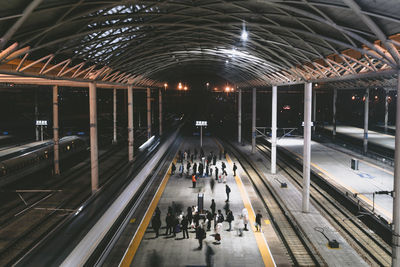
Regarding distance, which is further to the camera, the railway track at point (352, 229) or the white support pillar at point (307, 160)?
the white support pillar at point (307, 160)

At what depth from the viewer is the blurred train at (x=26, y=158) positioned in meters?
23.6

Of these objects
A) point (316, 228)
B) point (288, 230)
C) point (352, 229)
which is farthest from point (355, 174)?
point (288, 230)

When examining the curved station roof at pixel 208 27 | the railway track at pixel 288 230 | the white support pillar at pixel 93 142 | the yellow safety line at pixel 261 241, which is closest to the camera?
the curved station roof at pixel 208 27

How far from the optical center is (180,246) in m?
14.7

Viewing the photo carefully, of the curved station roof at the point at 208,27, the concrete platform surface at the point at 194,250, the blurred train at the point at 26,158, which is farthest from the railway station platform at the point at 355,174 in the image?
the blurred train at the point at 26,158

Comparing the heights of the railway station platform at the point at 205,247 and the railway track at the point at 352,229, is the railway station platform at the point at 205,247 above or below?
above

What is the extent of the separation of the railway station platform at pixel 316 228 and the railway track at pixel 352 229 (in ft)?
1.85

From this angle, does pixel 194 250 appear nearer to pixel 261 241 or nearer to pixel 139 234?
pixel 139 234

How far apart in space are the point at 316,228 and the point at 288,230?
4.92ft

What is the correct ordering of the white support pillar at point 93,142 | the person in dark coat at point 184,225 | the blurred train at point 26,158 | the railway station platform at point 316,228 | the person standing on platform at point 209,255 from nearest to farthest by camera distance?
the person standing on platform at point 209,255 < the railway station platform at point 316,228 < the person in dark coat at point 184,225 < the white support pillar at point 93,142 < the blurred train at point 26,158

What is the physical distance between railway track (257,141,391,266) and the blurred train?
22292 mm

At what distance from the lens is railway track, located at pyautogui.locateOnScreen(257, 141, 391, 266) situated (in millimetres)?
15211

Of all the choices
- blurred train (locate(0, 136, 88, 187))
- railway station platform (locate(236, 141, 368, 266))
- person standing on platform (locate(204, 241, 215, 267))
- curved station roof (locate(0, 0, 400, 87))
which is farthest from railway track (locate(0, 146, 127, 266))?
railway station platform (locate(236, 141, 368, 266))

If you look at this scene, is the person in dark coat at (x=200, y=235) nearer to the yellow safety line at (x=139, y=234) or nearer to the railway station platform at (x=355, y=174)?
the yellow safety line at (x=139, y=234)
